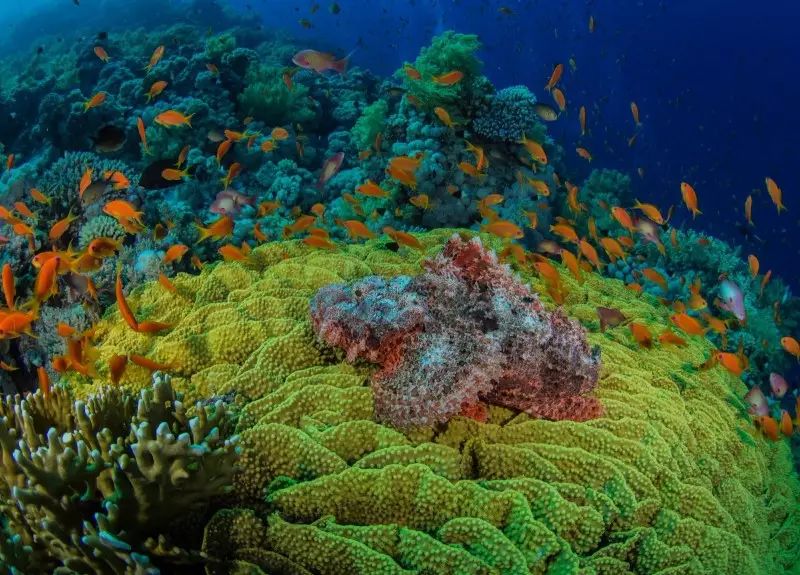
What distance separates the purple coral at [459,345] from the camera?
305cm

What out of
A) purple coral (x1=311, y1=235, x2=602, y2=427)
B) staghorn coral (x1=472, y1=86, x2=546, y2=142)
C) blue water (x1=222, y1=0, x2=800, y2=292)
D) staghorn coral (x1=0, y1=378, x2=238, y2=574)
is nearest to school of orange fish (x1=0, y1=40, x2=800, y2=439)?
staghorn coral (x1=472, y1=86, x2=546, y2=142)

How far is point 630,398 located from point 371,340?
2.08 metres

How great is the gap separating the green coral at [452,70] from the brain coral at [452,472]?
5.59 metres

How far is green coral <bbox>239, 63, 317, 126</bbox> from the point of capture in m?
12.2

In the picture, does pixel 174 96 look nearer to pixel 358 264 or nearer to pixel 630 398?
pixel 358 264

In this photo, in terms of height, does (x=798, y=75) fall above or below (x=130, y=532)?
above

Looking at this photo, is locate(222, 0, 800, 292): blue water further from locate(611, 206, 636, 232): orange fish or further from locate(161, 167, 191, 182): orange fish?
locate(161, 167, 191, 182): orange fish

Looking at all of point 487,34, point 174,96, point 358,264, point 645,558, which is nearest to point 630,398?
point 645,558

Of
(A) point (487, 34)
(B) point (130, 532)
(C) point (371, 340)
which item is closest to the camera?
(B) point (130, 532)

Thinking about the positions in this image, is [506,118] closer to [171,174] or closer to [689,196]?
[689,196]

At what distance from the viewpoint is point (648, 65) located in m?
36.1

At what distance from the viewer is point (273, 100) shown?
40.0ft

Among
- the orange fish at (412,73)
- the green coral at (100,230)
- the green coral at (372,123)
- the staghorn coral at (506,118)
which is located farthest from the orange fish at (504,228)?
the green coral at (372,123)

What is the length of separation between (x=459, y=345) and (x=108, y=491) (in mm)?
2032
